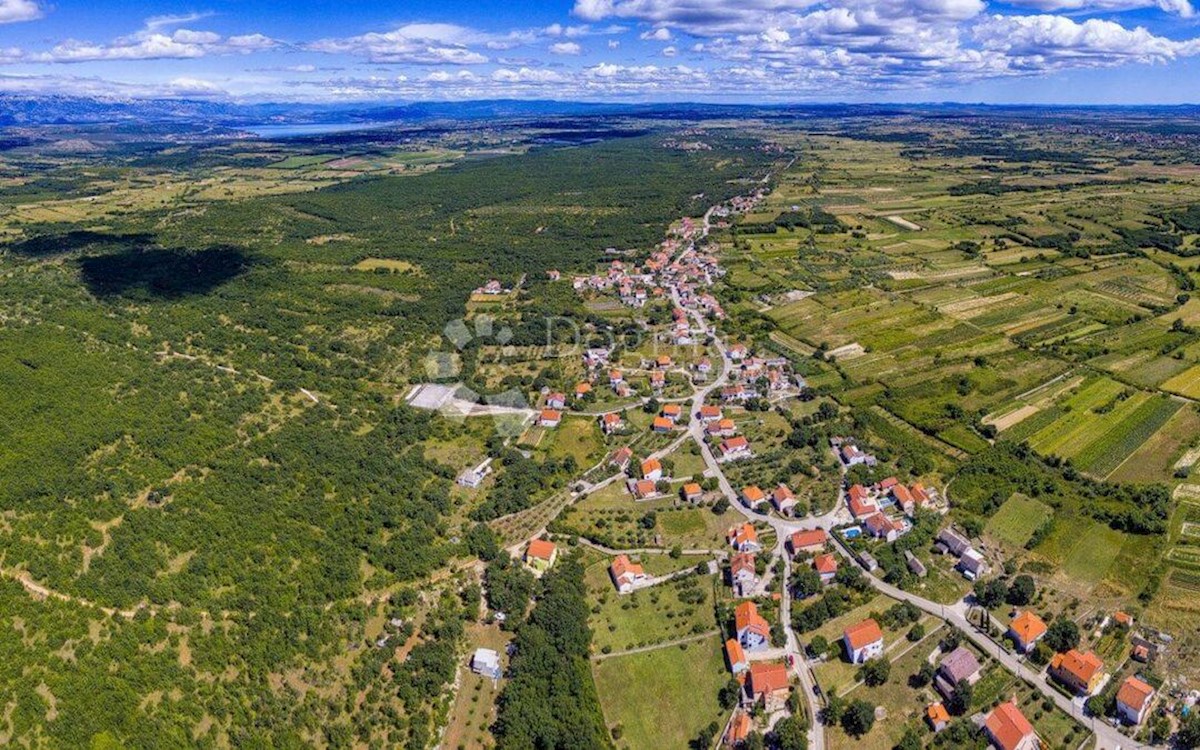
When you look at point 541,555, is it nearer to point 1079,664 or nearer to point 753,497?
point 753,497

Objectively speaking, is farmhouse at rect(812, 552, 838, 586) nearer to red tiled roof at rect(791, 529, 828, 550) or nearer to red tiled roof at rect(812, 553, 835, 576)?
red tiled roof at rect(812, 553, 835, 576)

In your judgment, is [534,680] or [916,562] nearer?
[534,680]

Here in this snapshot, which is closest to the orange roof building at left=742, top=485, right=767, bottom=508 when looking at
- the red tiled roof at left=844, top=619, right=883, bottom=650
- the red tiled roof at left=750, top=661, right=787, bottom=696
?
the red tiled roof at left=844, top=619, right=883, bottom=650

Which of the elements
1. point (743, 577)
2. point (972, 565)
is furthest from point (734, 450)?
point (972, 565)

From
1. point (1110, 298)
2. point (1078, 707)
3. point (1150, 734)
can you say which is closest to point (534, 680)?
point (1078, 707)

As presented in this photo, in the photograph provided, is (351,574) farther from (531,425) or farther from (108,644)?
(531,425)

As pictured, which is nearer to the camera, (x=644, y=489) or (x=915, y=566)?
(x=915, y=566)
